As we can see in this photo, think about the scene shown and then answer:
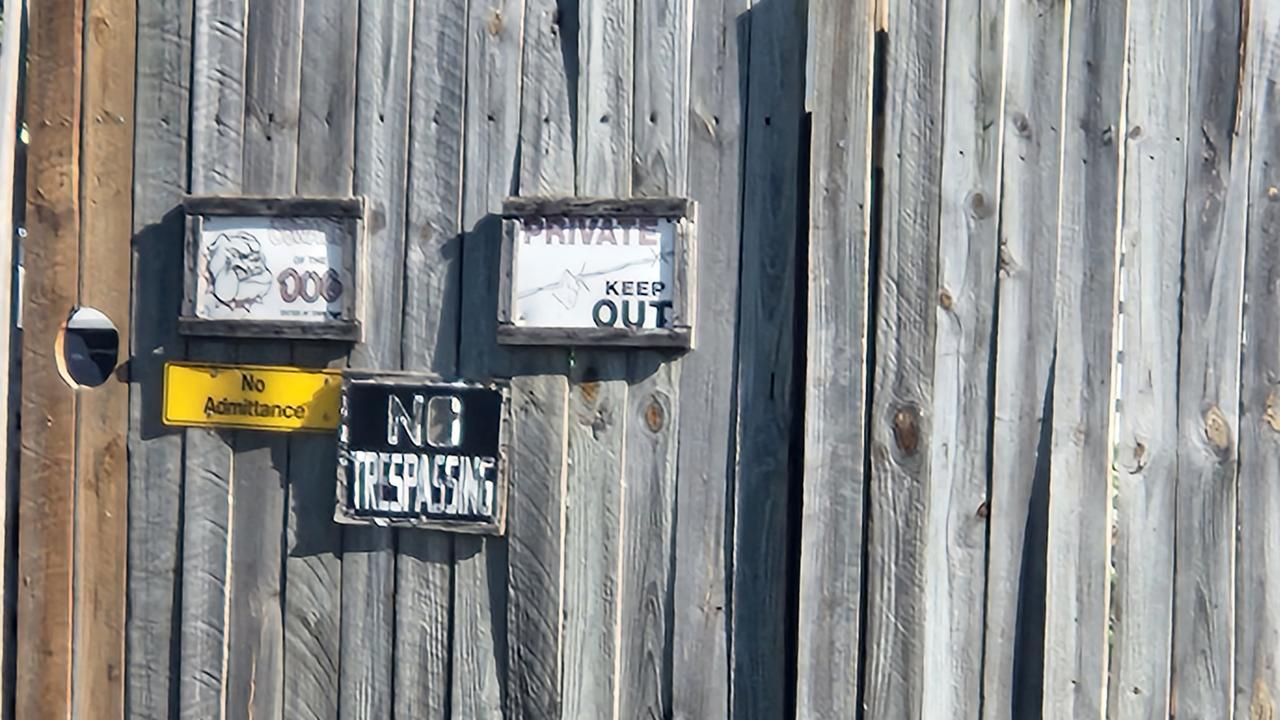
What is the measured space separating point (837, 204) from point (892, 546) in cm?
83

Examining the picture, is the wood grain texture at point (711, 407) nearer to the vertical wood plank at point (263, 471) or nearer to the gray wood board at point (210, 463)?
the vertical wood plank at point (263, 471)

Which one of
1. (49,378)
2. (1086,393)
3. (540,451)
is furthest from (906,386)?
(49,378)

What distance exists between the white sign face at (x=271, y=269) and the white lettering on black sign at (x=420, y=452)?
0.27 metres

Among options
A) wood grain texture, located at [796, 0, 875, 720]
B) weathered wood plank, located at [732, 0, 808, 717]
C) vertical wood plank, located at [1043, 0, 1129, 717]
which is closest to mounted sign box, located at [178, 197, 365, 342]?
weathered wood plank, located at [732, 0, 808, 717]

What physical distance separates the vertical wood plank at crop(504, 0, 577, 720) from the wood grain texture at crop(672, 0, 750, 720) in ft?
1.01

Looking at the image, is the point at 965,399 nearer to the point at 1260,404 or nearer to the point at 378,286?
the point at 1260,404

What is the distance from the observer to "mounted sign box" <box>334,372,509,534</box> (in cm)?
341

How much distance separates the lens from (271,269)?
353cm

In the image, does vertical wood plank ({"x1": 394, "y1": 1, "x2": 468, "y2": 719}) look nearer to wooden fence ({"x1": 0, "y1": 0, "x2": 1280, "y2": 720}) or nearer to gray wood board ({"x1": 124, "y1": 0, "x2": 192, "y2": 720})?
wooden fence ({"x1": 0, "y1": 0, "x2": 1280, "y2": 720})

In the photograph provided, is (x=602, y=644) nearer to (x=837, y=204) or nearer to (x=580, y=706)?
(x=580, y=706)

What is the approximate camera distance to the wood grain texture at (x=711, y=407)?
3.34m

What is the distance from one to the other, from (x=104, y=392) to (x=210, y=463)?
0.36 m

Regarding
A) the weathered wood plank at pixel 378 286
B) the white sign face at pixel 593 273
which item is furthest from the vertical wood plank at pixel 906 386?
the weathered wood plank at pixel 378 286

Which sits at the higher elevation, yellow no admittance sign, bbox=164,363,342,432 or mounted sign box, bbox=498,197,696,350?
mounted sign box, bbox=498,197,696,350
